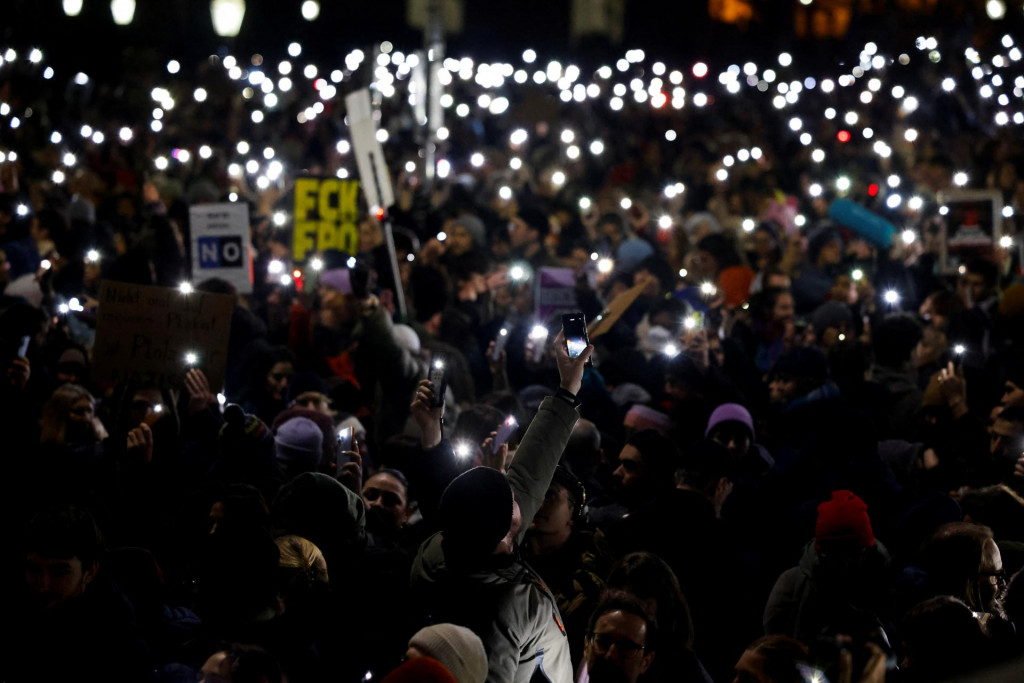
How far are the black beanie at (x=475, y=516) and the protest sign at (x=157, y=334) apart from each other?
3.32 metres

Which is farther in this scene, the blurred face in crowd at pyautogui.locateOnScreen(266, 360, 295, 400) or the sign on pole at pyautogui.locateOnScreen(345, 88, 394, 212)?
the sign on pole at pyautogui.locateOnScreen(345, 88, 394, 212)

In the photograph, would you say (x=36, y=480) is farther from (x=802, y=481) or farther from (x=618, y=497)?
(x=802, y=481)

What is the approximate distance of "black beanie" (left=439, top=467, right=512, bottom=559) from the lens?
148 inches

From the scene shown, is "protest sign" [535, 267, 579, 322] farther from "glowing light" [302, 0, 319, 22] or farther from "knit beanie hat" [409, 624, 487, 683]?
"glowing light" [302, 0, 319, 22]

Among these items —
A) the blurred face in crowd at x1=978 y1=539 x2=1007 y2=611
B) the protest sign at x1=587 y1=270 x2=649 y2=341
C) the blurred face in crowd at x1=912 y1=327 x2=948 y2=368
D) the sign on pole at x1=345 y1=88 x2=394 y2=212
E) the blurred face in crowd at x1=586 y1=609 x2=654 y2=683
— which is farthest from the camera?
the sign on pole at x1=345 y1=88 x2=394 y2=212

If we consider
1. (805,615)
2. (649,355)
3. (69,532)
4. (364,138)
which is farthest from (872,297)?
(69,532)

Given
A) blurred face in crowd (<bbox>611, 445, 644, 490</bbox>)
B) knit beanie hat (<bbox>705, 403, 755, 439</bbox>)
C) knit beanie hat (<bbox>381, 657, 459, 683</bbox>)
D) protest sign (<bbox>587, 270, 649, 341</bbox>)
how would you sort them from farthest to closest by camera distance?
knit beanie hat (<bbox>705, 403, 755, 439</bbox>) → protest sign (<bbox>587, 270, 649, 341</bbox>) → blurred face in crowd (<bbox>611, 445, 644, 490</bbox>) → knit beanie hat (<bbox>381, 657, 459, 683</bbox>)

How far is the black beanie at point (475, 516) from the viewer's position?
12.4 feet

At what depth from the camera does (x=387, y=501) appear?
567 cm

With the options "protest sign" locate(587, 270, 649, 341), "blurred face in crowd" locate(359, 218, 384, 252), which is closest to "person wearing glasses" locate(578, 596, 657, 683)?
"protest sign" locate(587, 270, 649, 341)

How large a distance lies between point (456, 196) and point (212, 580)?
1104cm

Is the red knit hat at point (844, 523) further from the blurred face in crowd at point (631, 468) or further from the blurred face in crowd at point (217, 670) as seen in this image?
the blurred face in crowd at point (217, 670)

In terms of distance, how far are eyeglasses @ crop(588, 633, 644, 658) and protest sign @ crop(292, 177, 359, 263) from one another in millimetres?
7784

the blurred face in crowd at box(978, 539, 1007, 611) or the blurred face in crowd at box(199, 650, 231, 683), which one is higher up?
the blurred face in crowd at box(199, 650, 231, 683)
